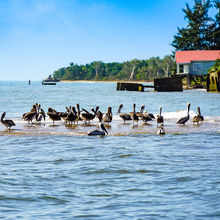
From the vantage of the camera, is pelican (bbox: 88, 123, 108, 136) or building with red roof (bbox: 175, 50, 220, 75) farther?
building with red roof (bbox: 175, 50, 220, 75)

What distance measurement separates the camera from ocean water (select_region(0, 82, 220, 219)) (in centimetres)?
768

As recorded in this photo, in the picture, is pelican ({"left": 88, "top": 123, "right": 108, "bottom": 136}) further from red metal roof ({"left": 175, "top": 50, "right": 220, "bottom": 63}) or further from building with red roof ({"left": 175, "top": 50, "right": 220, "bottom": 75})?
red metal roof ({"left": 175, "top": 50, "right": 220, "bottom": 63})

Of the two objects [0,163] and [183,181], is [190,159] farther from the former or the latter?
[0,163]

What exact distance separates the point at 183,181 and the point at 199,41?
296 feet

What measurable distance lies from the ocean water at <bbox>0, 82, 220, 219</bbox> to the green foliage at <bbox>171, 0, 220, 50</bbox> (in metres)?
81.9

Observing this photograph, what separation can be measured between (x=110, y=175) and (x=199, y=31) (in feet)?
297

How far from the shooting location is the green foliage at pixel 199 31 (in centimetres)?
9550

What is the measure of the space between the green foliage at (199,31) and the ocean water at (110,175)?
81.9m

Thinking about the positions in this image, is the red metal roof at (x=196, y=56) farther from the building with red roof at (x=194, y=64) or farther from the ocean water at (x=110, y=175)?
the ocean water at (x=110, y=175)

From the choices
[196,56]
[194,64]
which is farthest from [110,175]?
[196,56]

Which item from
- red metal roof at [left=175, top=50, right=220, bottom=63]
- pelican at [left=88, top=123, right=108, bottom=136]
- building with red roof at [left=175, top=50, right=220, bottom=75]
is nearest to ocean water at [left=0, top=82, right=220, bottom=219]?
pelican at [left=88, top=123, right=108, bottom=136]

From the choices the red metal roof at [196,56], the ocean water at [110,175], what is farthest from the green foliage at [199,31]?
the ocean water at [110,175]

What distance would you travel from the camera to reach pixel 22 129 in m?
17.4

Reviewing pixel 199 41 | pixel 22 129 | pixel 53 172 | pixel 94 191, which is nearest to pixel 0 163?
pixel 53 172
